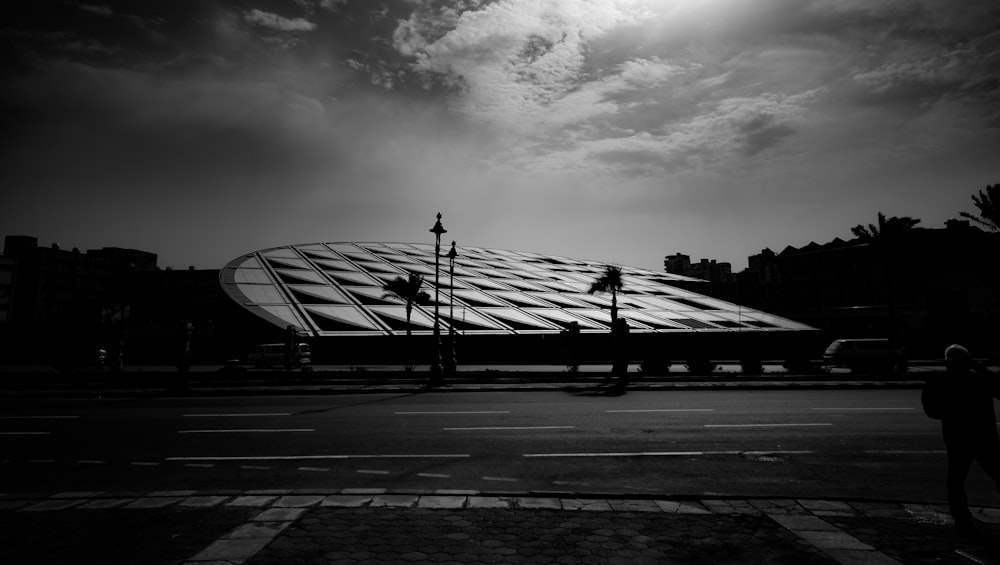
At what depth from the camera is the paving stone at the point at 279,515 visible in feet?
18.2

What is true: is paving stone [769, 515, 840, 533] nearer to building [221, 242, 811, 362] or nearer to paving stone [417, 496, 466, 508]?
paving stone [417, 496, 466, 508]

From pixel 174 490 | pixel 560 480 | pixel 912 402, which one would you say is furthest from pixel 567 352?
pixel 174 490

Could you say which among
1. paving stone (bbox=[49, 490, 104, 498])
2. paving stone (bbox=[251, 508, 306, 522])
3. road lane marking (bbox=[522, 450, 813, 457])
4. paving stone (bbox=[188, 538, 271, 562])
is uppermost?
paving stone (bbox=[188, 538, 271, 562])

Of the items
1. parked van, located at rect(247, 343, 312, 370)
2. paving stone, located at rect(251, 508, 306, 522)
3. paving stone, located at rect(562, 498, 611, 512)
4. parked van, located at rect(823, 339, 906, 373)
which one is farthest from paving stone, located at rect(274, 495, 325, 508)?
parked van, located at rect(823, 339, 906, 373)

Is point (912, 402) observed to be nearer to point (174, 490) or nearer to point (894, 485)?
point (894, 485)

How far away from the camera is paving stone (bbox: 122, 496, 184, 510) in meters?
6.11

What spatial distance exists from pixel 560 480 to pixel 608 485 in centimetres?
68

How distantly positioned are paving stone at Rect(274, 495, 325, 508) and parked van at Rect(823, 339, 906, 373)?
30572 mm

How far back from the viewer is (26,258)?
89.6m

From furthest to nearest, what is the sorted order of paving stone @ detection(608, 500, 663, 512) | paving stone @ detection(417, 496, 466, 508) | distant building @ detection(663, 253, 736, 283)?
1. distant building @ detection(663, 253, 736, 283)
2. paving stone @ detection(417, 496, 466, 508)
3. paving stone @ detection(608, 500, 663, 512)

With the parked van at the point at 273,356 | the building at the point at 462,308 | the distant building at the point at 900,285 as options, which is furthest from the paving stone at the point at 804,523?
the distant building at the point at 900,285

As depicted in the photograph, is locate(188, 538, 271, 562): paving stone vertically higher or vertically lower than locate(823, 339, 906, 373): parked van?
lower

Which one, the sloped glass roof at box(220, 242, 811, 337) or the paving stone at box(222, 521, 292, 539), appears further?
the sloped glass roof at box(220, 242, 811, 337)

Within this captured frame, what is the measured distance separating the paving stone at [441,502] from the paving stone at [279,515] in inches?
52.1
